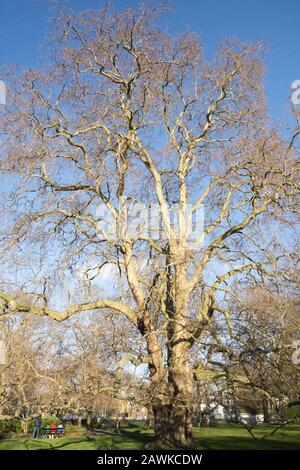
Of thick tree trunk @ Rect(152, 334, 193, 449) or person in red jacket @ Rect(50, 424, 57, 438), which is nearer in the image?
thick tree trunk @ Rect(152, 334, 193, 449)

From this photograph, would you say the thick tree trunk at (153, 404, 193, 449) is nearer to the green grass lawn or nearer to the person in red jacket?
the green grass lawn

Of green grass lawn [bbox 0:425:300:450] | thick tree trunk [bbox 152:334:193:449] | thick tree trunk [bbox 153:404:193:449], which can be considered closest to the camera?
thick tree trunk [bbox 152:334:193:449]

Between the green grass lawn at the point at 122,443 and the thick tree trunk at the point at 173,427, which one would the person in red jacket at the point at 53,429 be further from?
the thick tree trunk at the point at 173,427

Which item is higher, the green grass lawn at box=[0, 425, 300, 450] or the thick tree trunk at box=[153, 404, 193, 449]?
the thick tree trunk at box=[153, 404, 193, 449]

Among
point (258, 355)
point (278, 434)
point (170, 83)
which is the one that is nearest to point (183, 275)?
point (258, 355)

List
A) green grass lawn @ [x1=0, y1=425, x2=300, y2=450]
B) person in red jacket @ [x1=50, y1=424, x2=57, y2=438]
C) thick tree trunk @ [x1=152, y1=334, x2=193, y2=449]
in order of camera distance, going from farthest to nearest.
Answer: person in red jacket @ [x1=50, y1=424, x2=57, y2=438] → green grass lawn @ [x1=0, y1=425, x2=300, y2=450] → thick tree trunk @ [x1=152, y1=334, x2=193, y2=449]

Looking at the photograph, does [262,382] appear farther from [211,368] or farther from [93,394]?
[93,394]

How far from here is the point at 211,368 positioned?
9945mm

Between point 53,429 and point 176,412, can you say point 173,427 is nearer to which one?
point 176,412

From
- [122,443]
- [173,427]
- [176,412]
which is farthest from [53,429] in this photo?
[176,412]

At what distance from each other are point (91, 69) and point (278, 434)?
1963 centimetres

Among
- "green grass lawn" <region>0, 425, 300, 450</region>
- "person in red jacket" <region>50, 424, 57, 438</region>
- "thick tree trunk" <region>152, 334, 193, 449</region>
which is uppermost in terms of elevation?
"thick tree trunk" <region>152, 334, 193, 449</region>

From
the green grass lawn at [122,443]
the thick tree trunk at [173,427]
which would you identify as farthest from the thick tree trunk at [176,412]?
the green grass lawn at [122,443]

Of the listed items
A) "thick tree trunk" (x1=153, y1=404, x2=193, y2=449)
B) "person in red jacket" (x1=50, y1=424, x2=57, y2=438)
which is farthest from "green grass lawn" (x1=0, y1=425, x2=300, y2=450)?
"thick tree trunk" (x1=153, y1=404, x2=193, y2=449)
